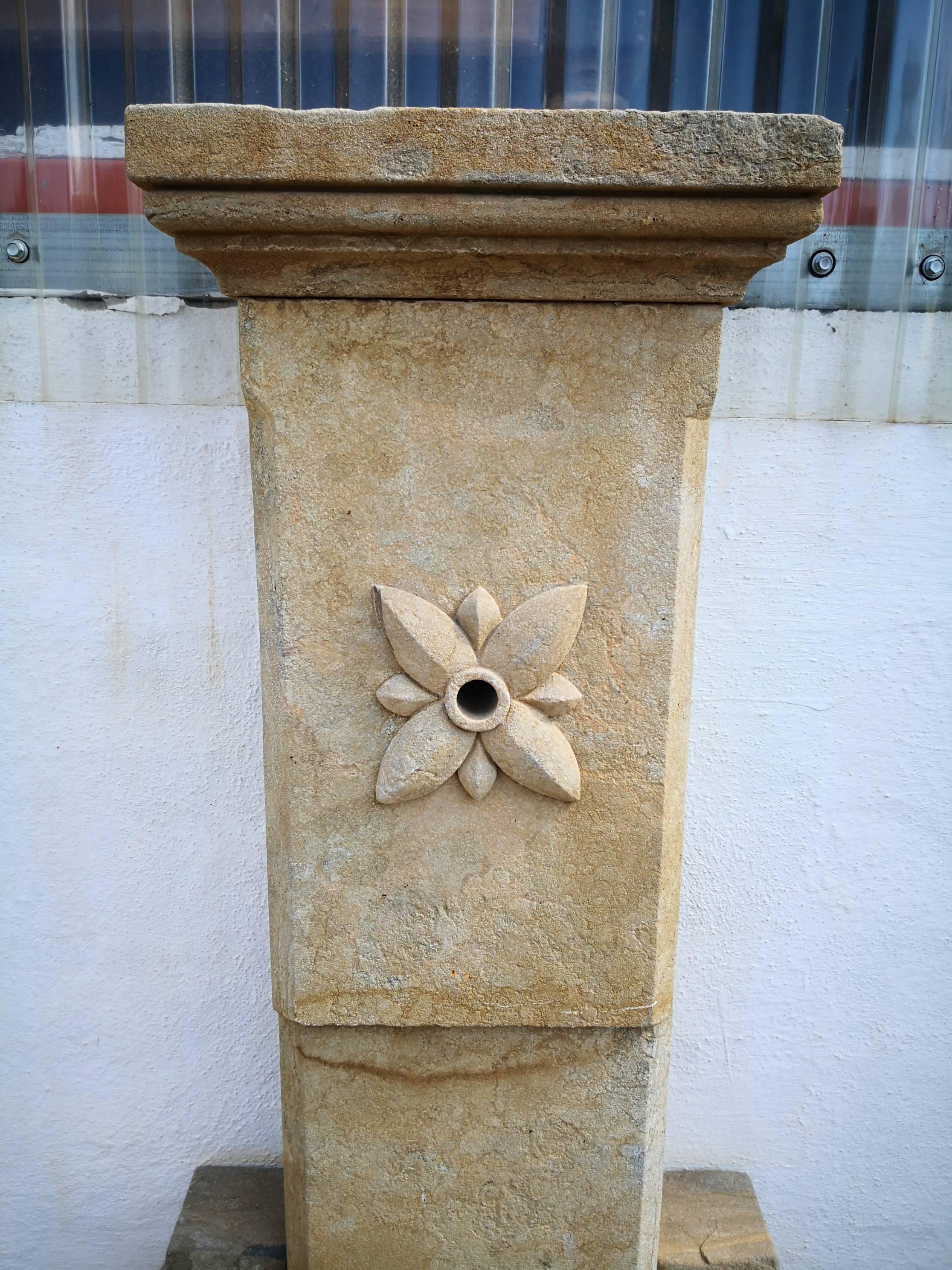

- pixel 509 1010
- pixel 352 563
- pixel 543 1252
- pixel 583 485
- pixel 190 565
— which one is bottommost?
pixel 543 1252

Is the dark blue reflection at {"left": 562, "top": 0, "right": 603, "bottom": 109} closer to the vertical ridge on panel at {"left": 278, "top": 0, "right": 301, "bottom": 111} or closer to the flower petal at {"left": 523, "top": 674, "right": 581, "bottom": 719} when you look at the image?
the vertical ridge on panel at {"left": 278, "top": 0, "right": 301, "bottom": 111}

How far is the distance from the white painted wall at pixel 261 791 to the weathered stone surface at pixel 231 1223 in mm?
61

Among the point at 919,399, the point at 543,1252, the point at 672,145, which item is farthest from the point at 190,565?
the point at 919,399

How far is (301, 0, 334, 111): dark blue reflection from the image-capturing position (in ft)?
5.37

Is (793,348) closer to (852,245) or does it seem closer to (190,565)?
(852,245)

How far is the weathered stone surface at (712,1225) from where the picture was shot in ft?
5.23

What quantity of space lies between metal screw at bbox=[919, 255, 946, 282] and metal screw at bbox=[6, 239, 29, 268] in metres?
1.58

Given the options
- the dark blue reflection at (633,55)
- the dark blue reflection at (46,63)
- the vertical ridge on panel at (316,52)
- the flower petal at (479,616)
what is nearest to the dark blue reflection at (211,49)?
the vertical ridge on panel at (316,52)

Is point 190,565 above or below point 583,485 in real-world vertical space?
below

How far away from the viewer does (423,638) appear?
1206mm

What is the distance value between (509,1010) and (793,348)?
1211 mm

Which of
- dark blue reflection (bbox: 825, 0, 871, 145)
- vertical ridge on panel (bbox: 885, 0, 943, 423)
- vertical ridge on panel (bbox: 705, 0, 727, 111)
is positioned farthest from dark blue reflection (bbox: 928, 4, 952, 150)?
vertical ridge on panel (bbox: 705, 0, 727, 111)

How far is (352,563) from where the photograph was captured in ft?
4.02

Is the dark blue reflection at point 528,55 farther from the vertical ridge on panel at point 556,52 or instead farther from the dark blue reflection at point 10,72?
the dark blue reflection at point 10,72
